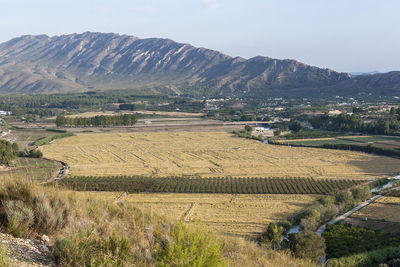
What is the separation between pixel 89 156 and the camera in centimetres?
5119

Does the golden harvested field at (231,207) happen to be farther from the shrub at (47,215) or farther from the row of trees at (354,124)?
the row of trees at (354,124)

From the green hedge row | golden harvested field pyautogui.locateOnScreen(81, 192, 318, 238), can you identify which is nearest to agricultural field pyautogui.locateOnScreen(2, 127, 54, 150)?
the green hedge row

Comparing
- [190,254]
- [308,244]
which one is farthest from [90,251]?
[308,244]

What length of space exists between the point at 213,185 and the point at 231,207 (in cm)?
631

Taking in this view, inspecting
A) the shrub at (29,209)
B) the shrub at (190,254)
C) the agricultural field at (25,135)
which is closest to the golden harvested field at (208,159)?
the agricultural field at (25,135)

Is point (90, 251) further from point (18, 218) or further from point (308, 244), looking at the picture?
point (308, 244)

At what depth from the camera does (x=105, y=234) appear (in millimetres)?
6953

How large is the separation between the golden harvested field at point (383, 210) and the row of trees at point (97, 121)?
6731 cm

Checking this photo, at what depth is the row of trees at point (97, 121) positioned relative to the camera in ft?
278

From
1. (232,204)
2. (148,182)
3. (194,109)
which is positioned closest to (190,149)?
(148,182)

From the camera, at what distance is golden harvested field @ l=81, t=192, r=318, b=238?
24359 millimetres

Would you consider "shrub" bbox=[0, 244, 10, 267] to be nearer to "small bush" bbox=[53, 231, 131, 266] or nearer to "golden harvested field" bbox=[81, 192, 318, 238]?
"small bush" bbox=[53, 231, 131, 266]

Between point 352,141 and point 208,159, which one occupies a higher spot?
point 352,141

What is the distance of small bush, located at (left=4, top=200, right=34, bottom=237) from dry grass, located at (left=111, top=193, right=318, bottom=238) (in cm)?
1673
